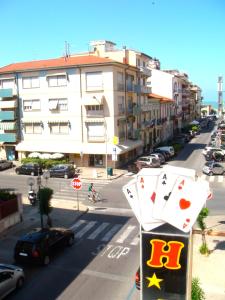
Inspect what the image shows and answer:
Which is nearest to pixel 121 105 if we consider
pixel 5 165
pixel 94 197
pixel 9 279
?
pixel 5 165

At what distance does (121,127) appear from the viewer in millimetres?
47875

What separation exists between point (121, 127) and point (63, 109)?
7.46m

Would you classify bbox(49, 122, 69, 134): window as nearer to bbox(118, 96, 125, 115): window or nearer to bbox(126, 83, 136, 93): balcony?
bbox(118, 96, 125, 115): window

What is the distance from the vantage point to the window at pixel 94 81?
146ft

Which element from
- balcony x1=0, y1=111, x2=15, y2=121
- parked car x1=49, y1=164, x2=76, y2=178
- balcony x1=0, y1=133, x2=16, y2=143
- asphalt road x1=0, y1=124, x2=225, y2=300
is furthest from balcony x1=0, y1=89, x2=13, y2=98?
asphalt road x1=0, y1=124, x2=225, y2=300

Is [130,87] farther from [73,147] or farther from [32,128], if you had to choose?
[32,128]

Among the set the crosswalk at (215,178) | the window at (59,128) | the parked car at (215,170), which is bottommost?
the crosswalk at (215,178)

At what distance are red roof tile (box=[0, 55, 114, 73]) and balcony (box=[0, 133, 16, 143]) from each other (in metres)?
8.16

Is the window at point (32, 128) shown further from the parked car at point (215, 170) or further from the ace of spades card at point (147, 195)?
the ace of spades card at point (147, 195)

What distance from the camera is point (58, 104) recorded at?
47.4m

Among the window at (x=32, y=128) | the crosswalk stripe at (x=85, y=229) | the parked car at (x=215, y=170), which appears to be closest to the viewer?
the crosswalk stripe at (x=85, y=229)

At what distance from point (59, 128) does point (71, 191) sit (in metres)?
15.0

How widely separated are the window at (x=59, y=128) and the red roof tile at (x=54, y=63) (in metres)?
7.00

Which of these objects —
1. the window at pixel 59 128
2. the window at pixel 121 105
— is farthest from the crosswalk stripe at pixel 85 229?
the window at pixel 59 128
